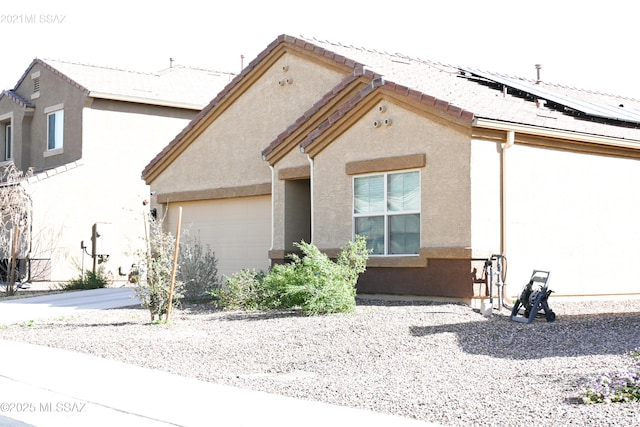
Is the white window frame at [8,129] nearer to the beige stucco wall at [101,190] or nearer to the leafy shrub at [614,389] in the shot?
the beige stucco wall at [101,190]

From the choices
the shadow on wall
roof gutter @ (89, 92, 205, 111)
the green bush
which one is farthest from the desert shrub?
roof gutter @ (89, 92, 205, 111)

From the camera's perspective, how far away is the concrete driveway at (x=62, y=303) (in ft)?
56.5

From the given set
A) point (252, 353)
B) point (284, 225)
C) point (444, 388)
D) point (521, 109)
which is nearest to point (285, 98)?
point (284, 225)

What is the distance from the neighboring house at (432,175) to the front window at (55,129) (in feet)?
35.2

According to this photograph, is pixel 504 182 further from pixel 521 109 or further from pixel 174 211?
pixel 174 211

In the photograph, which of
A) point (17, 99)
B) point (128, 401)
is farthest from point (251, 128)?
point (17, 99)

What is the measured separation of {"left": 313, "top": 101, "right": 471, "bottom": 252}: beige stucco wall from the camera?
15.1 meters

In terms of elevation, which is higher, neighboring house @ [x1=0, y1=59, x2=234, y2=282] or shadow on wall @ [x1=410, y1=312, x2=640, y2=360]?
neighboring house @ [x1=0, y1=59, x2=234, y2=282]

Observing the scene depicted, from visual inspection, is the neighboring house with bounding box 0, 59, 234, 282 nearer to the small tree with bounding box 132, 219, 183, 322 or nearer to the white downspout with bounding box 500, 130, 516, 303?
the small tree with bounding box 132, 219, 183, 322

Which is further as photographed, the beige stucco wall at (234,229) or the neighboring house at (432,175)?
the beige stucco wall at (234,229)

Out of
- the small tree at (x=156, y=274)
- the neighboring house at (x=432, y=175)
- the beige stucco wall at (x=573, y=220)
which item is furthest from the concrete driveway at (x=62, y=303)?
the beige stucco wall at (x=573, y=220)

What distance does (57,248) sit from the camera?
88.7ft

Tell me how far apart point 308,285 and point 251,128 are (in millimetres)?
7583

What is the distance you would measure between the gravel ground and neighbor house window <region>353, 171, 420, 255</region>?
1.19 m
